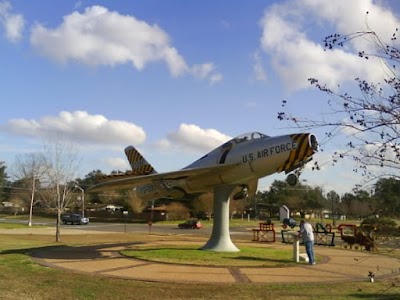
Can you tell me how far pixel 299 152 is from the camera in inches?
669

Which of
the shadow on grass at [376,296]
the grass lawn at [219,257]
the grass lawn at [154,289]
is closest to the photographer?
the shadow on grass at [376,296]

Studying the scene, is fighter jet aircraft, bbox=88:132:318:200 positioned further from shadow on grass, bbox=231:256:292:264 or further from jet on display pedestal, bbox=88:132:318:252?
shadow on grass, bbox=231:256:292:264

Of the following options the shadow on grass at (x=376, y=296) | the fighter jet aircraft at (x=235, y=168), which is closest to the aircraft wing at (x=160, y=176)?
the fighter jet aircraft at (x=235, y=168)

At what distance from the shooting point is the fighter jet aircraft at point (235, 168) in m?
17.4

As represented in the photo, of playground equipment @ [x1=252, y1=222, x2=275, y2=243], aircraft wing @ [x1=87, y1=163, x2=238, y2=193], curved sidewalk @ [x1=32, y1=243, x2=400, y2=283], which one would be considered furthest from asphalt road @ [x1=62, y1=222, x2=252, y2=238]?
curved sidewalk @ [x1=32, y1=243, x2=400, y2=283]

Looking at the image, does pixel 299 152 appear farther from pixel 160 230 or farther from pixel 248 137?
pixel 160 230

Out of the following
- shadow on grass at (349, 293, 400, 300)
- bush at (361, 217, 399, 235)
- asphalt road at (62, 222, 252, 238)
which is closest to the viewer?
bush at (361, 217, 399, 235)

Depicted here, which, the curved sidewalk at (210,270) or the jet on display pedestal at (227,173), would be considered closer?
the curved sidewalk at (210,270)

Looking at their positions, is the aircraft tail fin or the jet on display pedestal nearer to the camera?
the jet on display pedestal

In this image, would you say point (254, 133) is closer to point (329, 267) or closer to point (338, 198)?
point (329, 267)

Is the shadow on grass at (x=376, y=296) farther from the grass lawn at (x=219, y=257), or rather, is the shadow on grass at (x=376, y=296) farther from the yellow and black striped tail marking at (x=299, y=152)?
the yellow and black striped tail marking at (x=299, y=152)

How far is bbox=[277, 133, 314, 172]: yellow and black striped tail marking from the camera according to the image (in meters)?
16.8

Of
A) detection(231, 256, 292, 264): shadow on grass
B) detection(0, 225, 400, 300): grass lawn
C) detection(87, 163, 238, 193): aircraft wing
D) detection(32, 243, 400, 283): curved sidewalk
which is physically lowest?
detection(0, 225, 400, 300): grass lawn

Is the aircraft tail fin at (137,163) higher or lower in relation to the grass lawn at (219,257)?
higher
